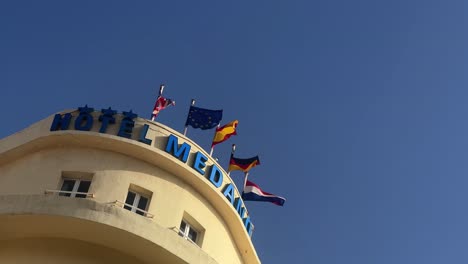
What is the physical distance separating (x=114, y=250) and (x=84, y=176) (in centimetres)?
307

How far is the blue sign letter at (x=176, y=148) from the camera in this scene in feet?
72.6

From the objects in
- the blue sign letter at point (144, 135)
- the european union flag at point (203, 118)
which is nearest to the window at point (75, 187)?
the blue sign letter at point (144, 135)

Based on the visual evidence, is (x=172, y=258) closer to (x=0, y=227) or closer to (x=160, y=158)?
(x=160, y=158)

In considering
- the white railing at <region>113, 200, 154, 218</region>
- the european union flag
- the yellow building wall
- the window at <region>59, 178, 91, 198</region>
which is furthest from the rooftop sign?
the european union flag

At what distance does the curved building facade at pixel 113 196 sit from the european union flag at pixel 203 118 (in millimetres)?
3182

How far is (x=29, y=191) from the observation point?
21.0m

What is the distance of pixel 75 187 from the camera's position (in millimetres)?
21234

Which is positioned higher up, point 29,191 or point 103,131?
point 103,131

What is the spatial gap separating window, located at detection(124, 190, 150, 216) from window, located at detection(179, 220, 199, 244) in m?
1.46

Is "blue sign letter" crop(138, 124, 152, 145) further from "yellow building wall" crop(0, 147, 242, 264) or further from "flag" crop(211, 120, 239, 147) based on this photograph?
"flag" crop(211, 120, 239, 147)

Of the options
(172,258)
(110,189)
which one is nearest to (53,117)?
(110,189)

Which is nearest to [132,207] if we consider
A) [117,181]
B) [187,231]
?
[117,181]

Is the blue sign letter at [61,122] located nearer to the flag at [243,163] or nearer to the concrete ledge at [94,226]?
Result: the concrete ledge at [94,226]

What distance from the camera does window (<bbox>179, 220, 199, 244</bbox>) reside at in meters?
21.6
